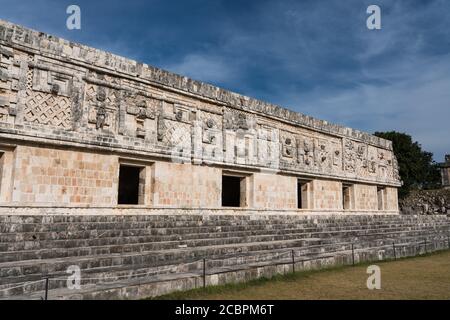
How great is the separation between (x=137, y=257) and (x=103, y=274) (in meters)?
1.24

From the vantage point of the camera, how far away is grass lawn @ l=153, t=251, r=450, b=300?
5543 millimetres

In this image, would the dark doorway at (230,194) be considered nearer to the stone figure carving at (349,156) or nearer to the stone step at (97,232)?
the stone figure carving at (349,156)

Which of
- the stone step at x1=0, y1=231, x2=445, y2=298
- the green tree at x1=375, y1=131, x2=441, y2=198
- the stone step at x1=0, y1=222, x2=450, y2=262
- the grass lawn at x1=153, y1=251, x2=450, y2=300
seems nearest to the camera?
the stone step at x1=0, y1=231, x2=445, y2=298

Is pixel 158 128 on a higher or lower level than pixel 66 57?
lower

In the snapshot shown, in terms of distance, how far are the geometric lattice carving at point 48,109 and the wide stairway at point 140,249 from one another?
2.16 m

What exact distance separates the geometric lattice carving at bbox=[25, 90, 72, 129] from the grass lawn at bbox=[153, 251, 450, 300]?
5.00 m

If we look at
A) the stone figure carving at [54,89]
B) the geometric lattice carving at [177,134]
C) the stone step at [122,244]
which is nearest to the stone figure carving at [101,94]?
the stone figure carving at [54,89]

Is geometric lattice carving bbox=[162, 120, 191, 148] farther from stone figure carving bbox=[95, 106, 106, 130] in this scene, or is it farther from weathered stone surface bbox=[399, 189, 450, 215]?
weathered stone surface bbox=[399, 189, 450, 215]

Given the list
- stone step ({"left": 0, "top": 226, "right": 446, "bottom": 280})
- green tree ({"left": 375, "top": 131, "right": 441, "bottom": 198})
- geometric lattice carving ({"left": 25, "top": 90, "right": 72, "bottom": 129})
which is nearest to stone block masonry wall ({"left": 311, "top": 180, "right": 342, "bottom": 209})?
stone step ({"left": 0, "top": 226, "right": 446, "bottom": 280})

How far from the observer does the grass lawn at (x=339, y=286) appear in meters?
5.54

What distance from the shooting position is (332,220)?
1395 centimetres
